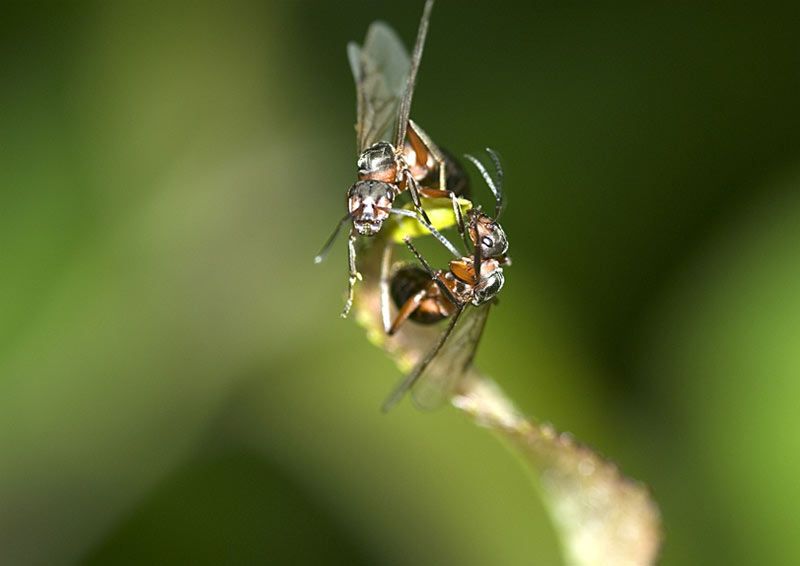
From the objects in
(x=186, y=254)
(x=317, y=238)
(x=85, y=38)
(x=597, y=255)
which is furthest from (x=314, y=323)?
(x=85, y=38)

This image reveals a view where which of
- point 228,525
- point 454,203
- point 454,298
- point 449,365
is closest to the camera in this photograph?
point 454,203

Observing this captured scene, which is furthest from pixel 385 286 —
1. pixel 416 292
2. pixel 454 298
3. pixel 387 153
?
pixel 387 153

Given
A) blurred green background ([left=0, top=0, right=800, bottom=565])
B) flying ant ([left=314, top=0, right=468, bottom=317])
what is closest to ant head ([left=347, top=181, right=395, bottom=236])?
flying ant ([left=314, top=0, right=468, bottom=317])

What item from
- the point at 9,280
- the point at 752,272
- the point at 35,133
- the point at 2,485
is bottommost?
the point at 2,485

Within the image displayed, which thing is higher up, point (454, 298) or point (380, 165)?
point (380, 165)

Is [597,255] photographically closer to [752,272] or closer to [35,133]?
[752,272]

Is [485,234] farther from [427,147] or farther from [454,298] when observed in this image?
[427,147]
